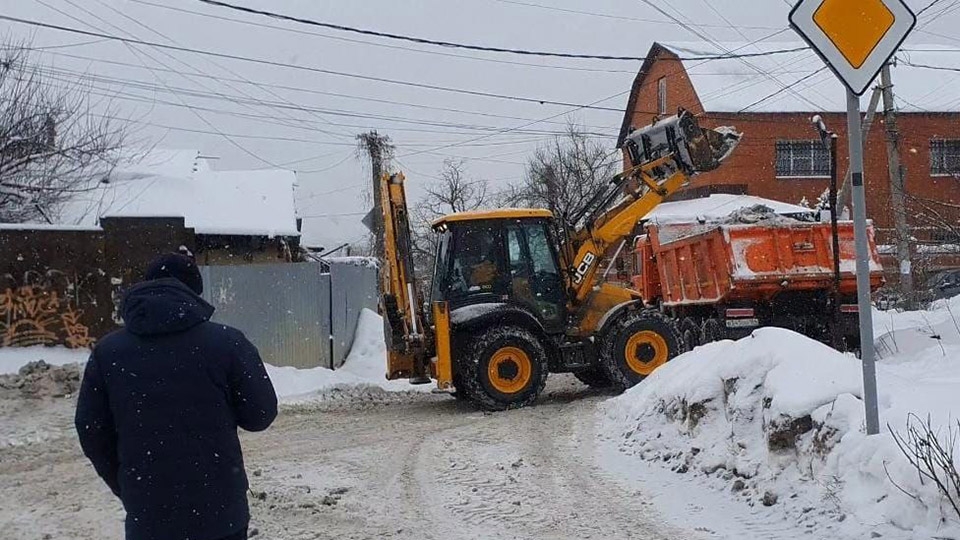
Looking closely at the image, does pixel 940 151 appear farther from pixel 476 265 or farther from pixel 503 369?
pixel 503 369

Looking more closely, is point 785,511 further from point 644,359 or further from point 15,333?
point 15,333

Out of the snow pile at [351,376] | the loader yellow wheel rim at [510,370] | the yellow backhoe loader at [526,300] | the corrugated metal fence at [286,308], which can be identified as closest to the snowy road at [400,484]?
the loader yellow wheel rim at [510,370]

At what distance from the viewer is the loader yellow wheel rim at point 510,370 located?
12016 millimetres

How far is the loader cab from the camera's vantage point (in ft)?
40.7

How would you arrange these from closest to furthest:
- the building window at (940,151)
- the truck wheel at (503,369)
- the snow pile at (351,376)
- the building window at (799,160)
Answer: the truck wheel at (503,369)
the snow pile at (351,376)
the building window at (940,151)
the building window at (799,160)

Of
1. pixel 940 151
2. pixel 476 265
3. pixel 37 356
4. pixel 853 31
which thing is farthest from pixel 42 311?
pixel 940 151

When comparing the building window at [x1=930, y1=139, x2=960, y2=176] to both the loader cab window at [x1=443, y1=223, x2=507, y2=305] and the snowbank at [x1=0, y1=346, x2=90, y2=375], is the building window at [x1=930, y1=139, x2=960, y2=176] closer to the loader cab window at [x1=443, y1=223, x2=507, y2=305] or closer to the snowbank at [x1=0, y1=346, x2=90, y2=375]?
the loader cab window at [x1=443, y1=223, x2=507, y2=305]

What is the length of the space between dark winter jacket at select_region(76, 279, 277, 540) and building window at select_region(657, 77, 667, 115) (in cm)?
4128

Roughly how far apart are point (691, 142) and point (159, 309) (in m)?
10.2

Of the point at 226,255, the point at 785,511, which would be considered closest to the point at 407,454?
the point at 785,511

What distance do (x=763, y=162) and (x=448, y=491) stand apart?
116ft

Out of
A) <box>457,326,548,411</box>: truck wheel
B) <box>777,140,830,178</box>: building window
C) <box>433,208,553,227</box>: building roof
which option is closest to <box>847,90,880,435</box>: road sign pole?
<box>457,326,548,411</box>: truck wheel

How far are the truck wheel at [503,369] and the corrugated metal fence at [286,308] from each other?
478cm

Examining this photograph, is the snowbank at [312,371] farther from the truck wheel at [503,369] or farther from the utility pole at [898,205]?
the utility pole at [898,205]
